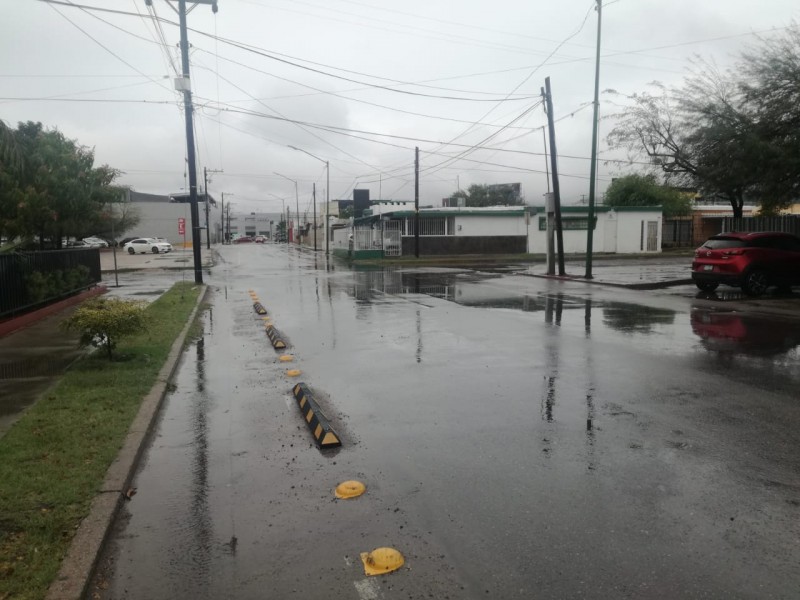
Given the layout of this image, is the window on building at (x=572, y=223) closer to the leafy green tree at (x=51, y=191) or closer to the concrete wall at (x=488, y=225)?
the concrete wall at (x=488, y=225)

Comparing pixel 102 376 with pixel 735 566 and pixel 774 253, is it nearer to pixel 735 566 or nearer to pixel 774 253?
pixel 735 566

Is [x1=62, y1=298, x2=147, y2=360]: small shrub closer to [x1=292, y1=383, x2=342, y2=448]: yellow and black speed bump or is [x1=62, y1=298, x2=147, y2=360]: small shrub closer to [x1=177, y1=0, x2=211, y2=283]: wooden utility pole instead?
[x1=292, y1=383, x2=342, y2=448]: yellow and black speed bump

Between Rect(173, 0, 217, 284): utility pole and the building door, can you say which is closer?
Rect(173, 0, 217, 284): utility pole

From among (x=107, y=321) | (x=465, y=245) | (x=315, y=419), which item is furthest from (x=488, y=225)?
(x=315, y=419)

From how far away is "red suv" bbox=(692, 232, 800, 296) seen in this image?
16.8m

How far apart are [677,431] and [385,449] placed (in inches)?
107

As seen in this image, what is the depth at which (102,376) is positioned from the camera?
25.7 feet

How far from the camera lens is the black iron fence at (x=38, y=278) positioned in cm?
1215

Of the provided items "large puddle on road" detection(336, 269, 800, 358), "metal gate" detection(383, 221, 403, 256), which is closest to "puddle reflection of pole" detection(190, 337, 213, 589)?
"large puddle on road" detection(336, 269, 800, 358)

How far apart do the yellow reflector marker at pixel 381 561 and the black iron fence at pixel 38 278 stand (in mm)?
10910

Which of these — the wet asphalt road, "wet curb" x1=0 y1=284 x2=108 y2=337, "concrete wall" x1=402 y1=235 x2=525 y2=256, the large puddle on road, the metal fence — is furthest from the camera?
"concrete wall" x1=402 y1=235 x2=525 y2=256

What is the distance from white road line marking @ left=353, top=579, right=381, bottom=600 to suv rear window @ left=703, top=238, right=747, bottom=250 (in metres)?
16.8

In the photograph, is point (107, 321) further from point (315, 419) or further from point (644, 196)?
point (644, 196)

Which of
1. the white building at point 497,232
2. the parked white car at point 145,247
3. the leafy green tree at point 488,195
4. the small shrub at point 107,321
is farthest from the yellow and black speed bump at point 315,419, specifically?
the leafy green tree at point 488,195
